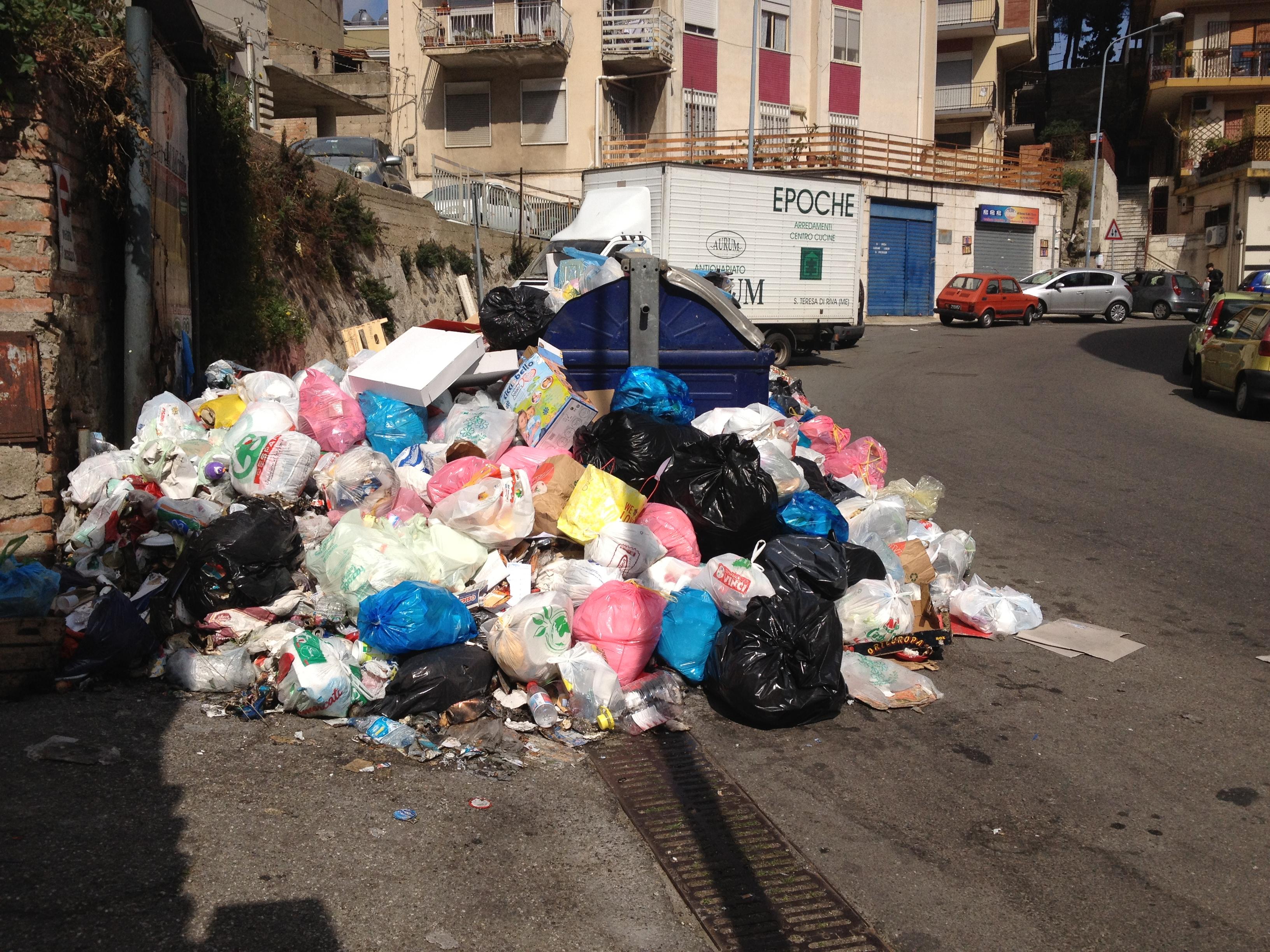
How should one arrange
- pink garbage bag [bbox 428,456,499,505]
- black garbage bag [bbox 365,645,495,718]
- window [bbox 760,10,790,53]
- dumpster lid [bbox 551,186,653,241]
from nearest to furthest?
black garbage bag [bbox 365,645,495,718], pink garbage bag [bbox 428,456,499,505], dumpster lid [bbox 551,186,653,241], window [bbox 760,10,790,53]

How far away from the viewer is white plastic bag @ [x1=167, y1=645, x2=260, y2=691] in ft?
14.2

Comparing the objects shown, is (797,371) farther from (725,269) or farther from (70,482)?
(70,482)

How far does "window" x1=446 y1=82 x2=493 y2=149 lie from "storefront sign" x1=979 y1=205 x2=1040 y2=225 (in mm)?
16113

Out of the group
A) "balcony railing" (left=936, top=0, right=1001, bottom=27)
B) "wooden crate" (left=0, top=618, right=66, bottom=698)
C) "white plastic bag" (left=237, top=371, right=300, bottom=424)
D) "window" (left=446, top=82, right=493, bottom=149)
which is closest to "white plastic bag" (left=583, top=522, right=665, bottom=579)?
"wooden crate" (left=0, top=618, right=66, bottom=698)

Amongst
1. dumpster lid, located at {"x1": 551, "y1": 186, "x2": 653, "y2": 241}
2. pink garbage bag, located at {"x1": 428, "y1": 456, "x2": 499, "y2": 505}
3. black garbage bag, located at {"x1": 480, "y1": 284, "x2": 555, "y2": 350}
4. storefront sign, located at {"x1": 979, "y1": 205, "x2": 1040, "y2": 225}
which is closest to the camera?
pink garbage bag, located at {"x1": 428, "y1": 456, "x2": 499, "y2": 505}

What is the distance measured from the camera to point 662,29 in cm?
3006

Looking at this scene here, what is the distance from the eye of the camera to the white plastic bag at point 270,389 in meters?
6.59

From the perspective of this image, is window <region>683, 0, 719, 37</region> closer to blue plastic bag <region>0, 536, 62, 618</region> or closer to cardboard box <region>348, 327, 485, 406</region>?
cardboard box <region>348, 327, 485, 406</region>

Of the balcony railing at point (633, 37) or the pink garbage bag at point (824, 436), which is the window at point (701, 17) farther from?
the pink garbage bag at point (824, 436)

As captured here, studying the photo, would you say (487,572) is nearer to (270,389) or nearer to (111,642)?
(111,642)

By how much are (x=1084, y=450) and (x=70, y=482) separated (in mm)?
9202

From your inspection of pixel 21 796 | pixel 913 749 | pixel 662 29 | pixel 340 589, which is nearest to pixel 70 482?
pixel 340 589

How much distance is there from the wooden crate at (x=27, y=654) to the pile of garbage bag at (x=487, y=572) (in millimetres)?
108

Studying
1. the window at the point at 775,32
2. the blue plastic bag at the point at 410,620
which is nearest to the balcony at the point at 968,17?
the window at the point at 775,32
